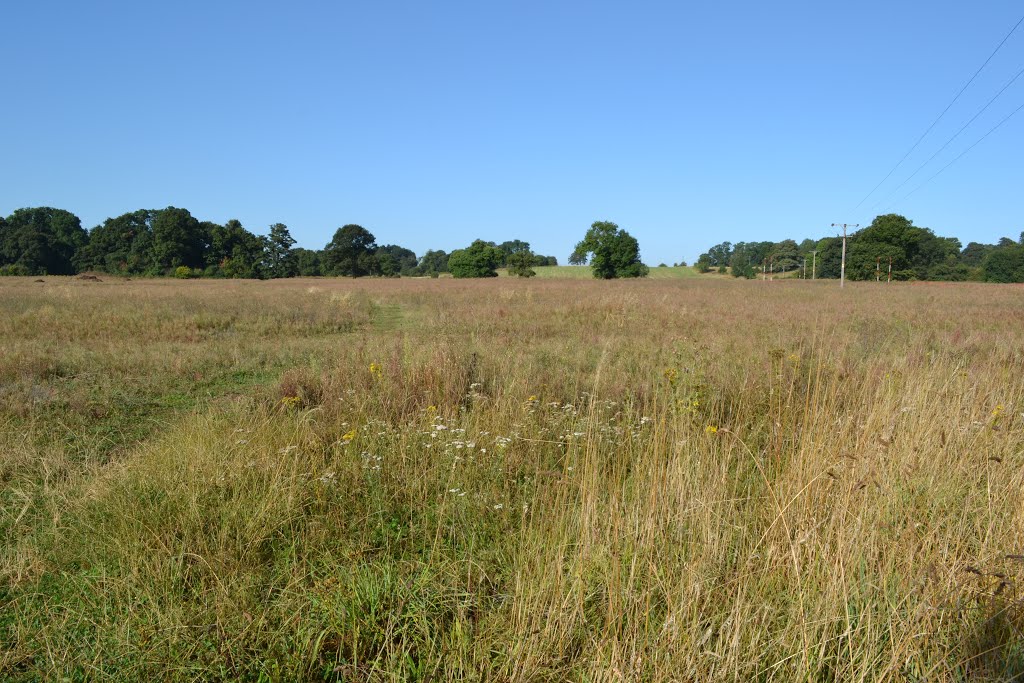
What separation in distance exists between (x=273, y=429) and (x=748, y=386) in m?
4.48

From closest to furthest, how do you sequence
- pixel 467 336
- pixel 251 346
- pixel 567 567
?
pixel 567 567 → pixel 251 346 → pixel 467 336

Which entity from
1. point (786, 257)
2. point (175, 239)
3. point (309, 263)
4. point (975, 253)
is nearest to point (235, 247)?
point (175, 239)

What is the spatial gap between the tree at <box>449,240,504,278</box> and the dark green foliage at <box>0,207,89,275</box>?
49696mm

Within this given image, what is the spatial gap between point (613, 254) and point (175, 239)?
184ft

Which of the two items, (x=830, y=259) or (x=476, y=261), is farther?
(x=830, y=259)

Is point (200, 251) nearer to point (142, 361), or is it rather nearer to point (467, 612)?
point (142, 361)

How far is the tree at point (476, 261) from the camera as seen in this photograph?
280 ft

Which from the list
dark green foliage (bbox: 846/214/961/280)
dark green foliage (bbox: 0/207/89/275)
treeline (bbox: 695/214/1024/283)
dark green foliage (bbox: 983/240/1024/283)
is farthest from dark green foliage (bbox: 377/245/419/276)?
dark green foliage (bbox: 983/240/1024/283)

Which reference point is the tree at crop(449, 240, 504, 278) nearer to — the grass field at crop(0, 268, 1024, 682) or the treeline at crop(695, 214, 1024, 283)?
the treeline at crop(695, 214, 1024, 283)

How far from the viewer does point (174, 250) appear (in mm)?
68812

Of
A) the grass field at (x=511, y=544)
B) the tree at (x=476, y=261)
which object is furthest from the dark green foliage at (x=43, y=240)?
the grass field at (x=511, y=544)

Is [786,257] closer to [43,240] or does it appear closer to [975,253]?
[975,253]

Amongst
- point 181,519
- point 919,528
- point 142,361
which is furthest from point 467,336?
point 919,528

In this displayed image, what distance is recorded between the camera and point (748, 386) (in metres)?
5.82
